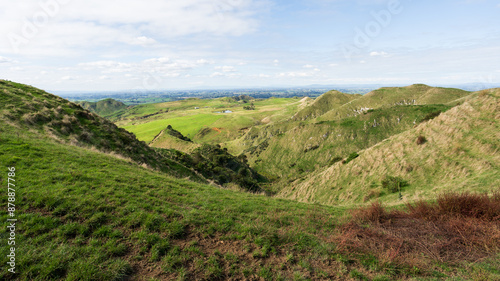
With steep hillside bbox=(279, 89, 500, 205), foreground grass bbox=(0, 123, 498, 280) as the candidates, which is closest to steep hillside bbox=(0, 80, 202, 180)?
foreground grass bbox=(0, 123, 498, 280)

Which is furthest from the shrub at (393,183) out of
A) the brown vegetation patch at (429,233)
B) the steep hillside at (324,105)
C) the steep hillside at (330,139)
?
the steep hillside at (324,105)

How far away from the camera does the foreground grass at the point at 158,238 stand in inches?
260

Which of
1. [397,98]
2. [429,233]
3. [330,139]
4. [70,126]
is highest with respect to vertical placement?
[397,98]

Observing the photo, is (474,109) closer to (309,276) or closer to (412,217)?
(412,217)

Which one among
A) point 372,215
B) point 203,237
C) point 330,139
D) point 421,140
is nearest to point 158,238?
point 203,237

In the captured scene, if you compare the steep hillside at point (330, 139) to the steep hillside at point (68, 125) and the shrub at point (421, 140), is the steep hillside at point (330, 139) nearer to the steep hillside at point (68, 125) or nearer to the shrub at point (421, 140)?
the shrub at point (421, 140)

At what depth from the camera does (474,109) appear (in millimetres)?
25516

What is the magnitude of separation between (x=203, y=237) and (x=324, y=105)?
585ft

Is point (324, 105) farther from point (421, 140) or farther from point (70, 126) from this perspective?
point (70, 126)

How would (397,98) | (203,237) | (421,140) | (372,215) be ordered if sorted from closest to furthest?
(203,237), (372,215), (421,140), (397,98)

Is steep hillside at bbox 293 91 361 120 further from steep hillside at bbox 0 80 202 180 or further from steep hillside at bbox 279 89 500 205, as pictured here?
steep hillside at bbox 0 80 202 180

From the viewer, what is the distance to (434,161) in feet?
79.7

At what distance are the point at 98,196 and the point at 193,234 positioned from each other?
577 centimetres

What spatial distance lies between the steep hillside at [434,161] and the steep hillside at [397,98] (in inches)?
3479
